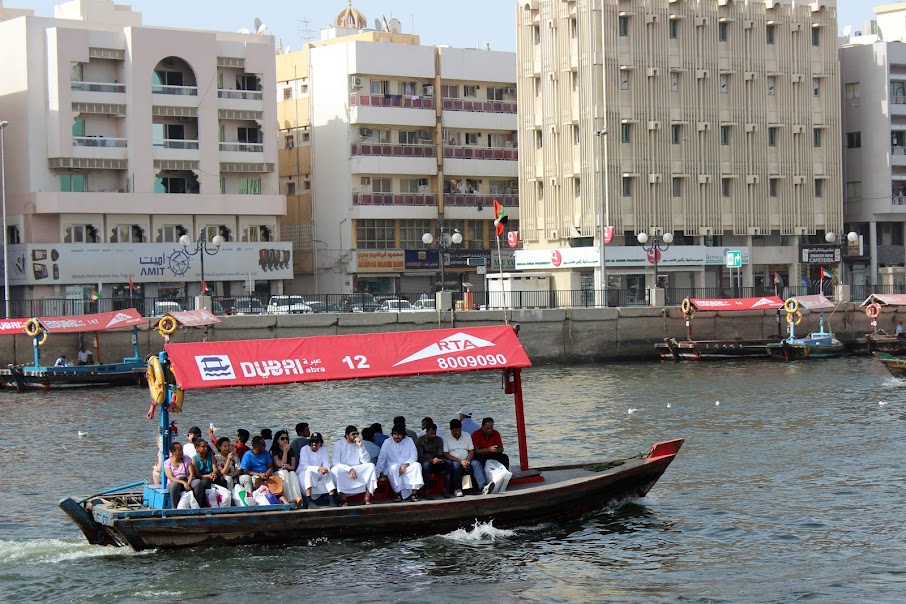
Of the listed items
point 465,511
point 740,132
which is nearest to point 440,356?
point 465,511

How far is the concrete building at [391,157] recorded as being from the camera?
77.1 metres

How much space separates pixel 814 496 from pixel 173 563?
1169cm

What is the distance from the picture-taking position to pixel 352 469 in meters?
22.6

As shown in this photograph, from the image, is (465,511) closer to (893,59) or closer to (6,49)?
(6,49)

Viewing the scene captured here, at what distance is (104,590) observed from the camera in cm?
2081

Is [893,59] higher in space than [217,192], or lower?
higher

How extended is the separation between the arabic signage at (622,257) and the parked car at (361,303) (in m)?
13.2

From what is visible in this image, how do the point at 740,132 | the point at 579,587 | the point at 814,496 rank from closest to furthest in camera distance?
the point at 579,587
the point at 814,496
the point at 740,132

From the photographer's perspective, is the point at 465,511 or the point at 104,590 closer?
the point at 104,590

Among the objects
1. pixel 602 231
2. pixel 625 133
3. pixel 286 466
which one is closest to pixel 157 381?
pixel 286 466

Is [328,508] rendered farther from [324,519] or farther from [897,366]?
[897,366]

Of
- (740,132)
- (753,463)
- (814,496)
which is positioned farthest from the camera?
(740,132)

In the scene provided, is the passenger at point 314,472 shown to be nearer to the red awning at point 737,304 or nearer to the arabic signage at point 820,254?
the red awning at point 737,304

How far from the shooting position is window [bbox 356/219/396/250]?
7725 centimetres
